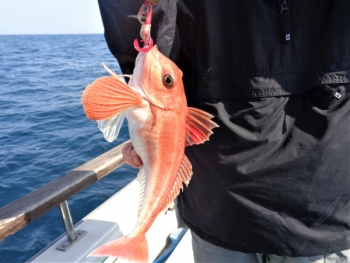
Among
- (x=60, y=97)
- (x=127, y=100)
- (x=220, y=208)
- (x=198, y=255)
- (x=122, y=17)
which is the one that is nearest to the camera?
(x=127, y=100)

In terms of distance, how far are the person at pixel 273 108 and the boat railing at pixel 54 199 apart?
0.94 m

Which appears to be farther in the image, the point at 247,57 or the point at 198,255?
the point at 198,255

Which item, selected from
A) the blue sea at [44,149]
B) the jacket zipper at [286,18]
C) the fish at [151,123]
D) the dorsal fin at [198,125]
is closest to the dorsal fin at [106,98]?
the fish at [151,123]

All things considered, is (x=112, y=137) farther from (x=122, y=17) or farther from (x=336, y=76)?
(x=336, y=76)

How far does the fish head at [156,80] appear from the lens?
47.1 inches

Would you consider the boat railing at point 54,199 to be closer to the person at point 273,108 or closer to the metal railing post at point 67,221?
the metal railing post at point 67,221

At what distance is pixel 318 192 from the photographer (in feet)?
4.61

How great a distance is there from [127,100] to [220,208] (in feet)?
2.28

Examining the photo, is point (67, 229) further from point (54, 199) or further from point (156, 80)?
point (156, 80)

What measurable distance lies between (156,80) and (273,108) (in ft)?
1.75

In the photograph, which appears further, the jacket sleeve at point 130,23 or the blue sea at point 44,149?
the blue sea at point 44,149

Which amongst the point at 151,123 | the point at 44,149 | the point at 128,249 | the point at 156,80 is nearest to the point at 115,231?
the point at 128,249

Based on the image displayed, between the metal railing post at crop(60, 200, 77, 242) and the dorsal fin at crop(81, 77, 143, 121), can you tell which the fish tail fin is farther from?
the metal railing post at crop(60, 200, 77, 242)

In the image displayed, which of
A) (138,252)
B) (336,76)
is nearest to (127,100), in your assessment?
(138,252)
